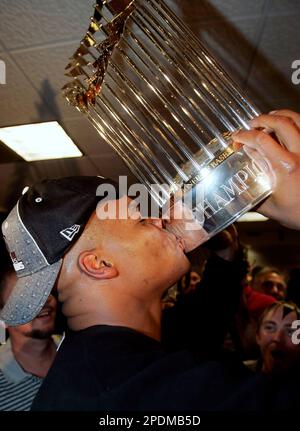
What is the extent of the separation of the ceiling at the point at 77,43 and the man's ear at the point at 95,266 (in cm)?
95

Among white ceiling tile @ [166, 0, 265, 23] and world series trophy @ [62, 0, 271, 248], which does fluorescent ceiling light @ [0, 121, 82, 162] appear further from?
world series trophy @ [62, 0, 271, 248]

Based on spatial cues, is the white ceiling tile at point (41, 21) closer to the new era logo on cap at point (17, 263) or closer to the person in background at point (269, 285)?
the new era logo on cap at point (17, 263)

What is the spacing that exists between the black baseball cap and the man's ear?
46 mm

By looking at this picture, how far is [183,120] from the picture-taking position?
2.22 feet

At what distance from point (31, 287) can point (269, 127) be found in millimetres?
607

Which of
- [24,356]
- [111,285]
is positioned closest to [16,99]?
[24,356]

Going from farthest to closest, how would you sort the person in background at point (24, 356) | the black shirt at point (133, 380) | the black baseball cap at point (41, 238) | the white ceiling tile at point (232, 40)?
the white ceiling tile at point (232, 40)
the person in background at point (24, 356)
the black baseball cap at point (41, 238)
the black shirt at point (133, 380)

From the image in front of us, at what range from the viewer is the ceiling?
136 centimetres

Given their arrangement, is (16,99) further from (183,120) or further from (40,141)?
(183,120)

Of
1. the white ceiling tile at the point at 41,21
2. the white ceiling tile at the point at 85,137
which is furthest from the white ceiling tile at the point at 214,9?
the white ceiling tile at the point at 85,137

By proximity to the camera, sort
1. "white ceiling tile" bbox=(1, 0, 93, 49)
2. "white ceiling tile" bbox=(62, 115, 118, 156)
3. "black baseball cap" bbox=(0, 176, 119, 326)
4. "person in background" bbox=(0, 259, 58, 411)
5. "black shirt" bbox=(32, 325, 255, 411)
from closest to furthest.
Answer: "black shirt" bbox=(32, 325, 255, 411) → "black baseball cap" bbox=(0, 176, 119, 326) → "person in background" bbox=(0, 259, 58, 411) → "white ceiling tile" bbox=(1, 0, 93, 49) → "white ceiling tile" bbox=(62, 115, 118, 156)

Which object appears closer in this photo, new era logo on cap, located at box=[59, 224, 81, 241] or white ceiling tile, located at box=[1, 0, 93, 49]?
new era logo on cap, located at box=[59, 224, 81, 241]

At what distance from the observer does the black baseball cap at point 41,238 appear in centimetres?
85
